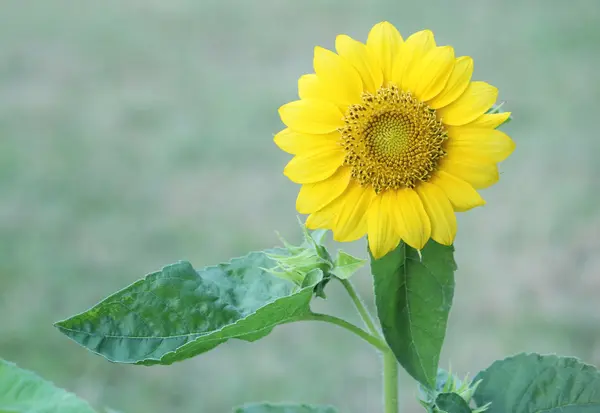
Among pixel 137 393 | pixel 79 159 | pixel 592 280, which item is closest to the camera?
pixel 137 393

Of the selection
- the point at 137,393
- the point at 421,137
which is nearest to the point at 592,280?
the point at 137,393

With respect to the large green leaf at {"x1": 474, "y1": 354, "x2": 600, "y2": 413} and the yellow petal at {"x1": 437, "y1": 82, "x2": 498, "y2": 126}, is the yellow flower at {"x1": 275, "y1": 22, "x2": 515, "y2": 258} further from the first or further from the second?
the large green leaf at {"x1": 474, "y1": 354, "x2": 600, "y2": 413}

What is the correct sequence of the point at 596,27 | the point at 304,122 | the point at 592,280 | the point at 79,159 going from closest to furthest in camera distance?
the point at 304,122 → the point at 592,280 → the point at 79,159 → the point at 596,27

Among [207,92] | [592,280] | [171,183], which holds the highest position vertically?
[207,92]

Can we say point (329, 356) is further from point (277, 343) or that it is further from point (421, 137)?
point (421, 137)

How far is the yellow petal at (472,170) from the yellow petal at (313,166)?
0.06 metres

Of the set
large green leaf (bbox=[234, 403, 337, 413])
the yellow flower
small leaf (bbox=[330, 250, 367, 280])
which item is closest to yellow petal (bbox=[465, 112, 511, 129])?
the yellow flower

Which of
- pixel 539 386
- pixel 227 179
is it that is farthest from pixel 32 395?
pixel 227 179

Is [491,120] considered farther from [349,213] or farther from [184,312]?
[184,312]

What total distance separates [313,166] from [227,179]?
1.35 m

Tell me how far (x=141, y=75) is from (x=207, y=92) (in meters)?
0.21

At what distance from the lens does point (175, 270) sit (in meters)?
0.48

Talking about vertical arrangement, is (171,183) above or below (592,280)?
above

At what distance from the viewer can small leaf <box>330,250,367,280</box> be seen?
0.48m
